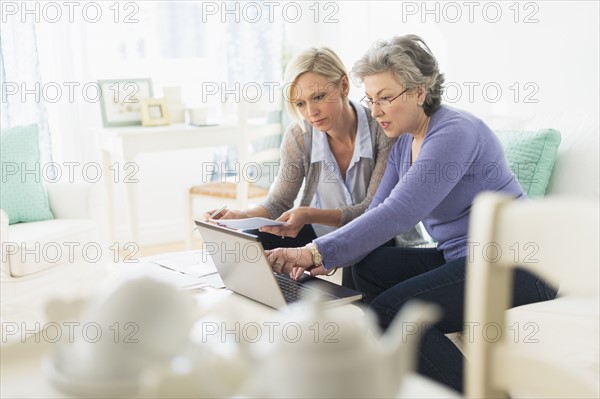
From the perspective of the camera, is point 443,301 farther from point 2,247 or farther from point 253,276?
point 2,247

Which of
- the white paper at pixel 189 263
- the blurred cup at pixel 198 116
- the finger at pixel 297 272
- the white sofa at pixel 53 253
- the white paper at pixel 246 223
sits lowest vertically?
the white sofa at pixel 53 253

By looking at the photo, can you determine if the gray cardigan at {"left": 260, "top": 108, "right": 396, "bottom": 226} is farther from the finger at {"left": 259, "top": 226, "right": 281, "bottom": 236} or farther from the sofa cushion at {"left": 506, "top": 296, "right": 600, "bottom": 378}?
the sofa cushion at {"left": 506, "top": 296, "right": 600, "bottom": 378}

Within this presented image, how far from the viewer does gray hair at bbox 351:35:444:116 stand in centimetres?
197

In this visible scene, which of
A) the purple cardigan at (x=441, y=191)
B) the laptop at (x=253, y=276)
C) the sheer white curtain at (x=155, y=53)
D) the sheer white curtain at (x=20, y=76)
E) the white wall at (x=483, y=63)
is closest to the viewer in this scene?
the laptop at (x=253, y=276)

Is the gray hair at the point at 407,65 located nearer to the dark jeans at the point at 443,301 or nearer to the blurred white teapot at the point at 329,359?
the dark jeans at the point at 443,301

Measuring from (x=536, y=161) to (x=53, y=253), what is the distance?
6.22ft

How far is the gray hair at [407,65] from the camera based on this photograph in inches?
77.7

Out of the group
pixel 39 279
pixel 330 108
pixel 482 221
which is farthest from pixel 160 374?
pixel 39 279

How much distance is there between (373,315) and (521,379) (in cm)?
91

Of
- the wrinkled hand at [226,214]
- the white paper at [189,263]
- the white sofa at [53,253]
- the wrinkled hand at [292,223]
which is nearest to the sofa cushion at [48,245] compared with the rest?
the white sofa at [53,253]

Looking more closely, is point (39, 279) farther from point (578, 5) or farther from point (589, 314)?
point (578, 5)

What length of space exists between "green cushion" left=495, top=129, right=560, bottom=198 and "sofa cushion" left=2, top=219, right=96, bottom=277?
1806 millimetres

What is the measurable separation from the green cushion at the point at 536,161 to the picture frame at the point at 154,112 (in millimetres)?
2191

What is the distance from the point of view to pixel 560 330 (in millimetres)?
1752
